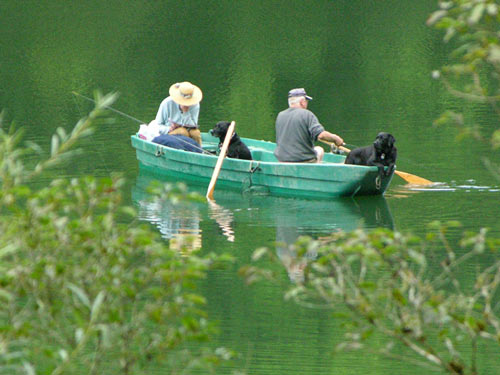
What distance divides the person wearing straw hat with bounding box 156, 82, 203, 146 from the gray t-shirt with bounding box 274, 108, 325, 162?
1930mm

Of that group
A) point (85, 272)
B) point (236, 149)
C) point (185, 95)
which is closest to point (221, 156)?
point (236, 149)

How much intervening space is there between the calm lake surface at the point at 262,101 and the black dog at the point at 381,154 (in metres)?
0.39

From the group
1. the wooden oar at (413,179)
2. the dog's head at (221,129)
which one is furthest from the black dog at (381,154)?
the dog's head at (221,129)

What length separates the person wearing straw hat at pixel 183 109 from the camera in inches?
521

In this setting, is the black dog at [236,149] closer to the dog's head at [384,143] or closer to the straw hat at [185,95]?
the straw hat at [185,95]

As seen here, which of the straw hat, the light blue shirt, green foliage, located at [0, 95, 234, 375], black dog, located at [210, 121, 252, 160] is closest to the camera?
green foliage, located at [0, 95, 234, 375]

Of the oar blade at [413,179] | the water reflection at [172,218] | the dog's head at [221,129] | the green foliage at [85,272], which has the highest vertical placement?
the dog's head at [221,129]

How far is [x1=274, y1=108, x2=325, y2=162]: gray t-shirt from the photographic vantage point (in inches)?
447

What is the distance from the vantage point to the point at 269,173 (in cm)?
1163

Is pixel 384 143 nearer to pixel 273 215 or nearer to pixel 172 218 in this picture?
pixel 273 215

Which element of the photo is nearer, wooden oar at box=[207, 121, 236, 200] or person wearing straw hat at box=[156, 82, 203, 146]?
wooden oar at box=[207, 121, 236, 200]

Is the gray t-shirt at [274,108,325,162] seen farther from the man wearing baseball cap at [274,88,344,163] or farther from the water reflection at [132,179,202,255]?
the water reflection at [132,179,202,255]

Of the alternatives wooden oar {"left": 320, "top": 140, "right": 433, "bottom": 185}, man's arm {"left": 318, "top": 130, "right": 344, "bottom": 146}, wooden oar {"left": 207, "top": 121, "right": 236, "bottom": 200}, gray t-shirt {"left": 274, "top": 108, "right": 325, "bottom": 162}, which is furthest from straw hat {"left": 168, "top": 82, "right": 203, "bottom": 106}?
man's arm {"left": 318, "top": 130, "right": 344, "bottom": 146}

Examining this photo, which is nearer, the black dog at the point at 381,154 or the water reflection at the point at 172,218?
the water reflection at the point at 172,218
